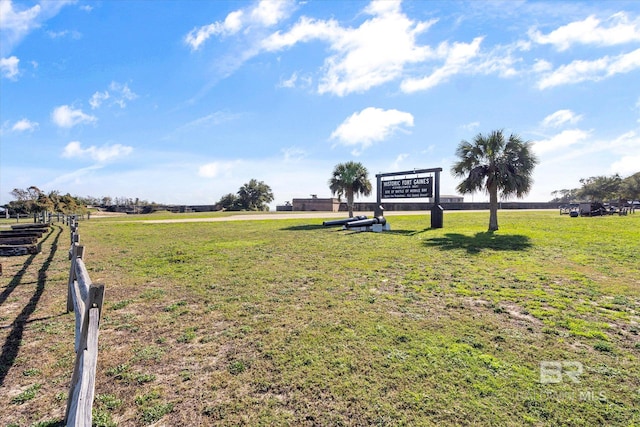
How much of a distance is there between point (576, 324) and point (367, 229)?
1347cm

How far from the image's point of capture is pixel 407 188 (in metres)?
20.4

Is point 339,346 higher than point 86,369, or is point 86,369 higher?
point 86,369

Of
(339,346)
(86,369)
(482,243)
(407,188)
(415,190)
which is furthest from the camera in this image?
(407,188)

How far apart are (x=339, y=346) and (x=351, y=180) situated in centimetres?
2302

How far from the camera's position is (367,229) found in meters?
18.0

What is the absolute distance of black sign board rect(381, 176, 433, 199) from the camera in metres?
19.4

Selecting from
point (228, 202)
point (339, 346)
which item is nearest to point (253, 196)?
point (228, 202)

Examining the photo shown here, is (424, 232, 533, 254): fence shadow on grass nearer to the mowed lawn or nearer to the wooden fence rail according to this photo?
the mowed lawn

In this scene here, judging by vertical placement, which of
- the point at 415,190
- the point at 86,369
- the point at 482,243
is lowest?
the point at 482,243

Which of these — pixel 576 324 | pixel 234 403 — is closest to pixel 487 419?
pixel 234 403

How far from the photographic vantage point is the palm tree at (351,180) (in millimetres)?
26500

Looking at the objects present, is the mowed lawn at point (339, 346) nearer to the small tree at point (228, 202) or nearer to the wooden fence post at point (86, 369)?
the wooden fence post at point (86, 369)

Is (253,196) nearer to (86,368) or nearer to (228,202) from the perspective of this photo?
(228,202)

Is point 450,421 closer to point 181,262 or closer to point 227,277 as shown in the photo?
point 227,277
